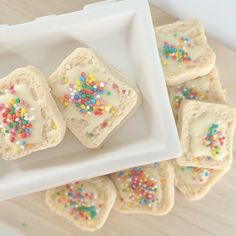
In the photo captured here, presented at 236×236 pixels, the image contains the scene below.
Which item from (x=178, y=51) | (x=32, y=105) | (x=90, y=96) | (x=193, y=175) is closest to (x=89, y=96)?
(x=90, y=96)

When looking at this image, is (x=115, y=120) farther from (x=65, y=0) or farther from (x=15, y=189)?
(x=65, y=0)

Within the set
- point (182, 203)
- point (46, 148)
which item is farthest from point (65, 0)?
point (182, 203)

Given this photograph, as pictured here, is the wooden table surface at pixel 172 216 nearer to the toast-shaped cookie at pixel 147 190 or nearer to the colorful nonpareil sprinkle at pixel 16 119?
the toast-shaped cookie at pixel 147 190

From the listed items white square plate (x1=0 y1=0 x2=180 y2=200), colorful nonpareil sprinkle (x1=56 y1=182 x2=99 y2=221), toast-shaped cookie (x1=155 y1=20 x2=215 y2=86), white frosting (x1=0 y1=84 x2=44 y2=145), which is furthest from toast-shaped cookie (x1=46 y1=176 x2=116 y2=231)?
toast-shaped cookie (x1=155 y1=20 x2=215 y2=86)

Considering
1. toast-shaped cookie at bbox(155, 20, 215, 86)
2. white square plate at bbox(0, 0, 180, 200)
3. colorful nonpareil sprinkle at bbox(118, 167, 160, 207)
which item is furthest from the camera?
colorful nonpareil sprinkle at bbox(118, 167, 160, 207)

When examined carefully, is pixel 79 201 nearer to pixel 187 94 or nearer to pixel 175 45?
pixel 187 94

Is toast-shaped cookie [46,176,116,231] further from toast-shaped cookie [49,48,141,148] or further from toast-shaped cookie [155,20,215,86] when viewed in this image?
toast-shaped cookie [155,20,215,86]

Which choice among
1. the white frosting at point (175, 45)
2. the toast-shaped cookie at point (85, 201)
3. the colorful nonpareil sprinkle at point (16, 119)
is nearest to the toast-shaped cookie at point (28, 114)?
the colorful nonpareil sprinkle at point (16, 119)
